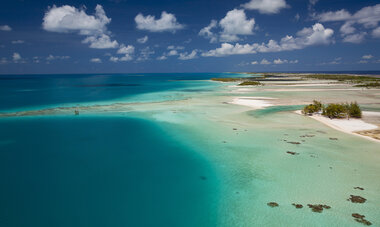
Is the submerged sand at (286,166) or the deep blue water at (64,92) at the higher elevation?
the deep blue water at (64,92)

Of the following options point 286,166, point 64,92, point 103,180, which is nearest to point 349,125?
point 286,166

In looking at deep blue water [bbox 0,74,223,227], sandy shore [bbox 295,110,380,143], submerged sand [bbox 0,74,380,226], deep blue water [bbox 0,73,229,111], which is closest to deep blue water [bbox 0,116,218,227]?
deep blue water [bbox 0,74,223,227]

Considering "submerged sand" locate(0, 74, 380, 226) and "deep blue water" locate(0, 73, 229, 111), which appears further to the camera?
"deep blue water" locate(0, 73, 229, 111)

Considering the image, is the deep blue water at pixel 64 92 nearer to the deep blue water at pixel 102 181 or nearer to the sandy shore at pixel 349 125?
the deep blue water at pixel 102 181

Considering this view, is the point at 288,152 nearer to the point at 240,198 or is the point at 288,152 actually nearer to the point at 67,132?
the point at 240,198

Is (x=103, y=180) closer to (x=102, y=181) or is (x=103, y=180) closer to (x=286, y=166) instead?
(x=102, y=181)

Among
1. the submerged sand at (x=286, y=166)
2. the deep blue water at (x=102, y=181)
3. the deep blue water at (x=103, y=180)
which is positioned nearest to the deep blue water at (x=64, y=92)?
the deep blue water at (x=103, y=180)

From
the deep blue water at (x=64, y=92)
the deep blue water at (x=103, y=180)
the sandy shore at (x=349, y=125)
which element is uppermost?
the deep blue water at (x=64, y=92)

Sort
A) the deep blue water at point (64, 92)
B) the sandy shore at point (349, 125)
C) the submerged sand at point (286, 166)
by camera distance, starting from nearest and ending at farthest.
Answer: the submerged sand at point (286, 166), the sandy shore at point (349, 125), the deep blue water at point (64, 92)

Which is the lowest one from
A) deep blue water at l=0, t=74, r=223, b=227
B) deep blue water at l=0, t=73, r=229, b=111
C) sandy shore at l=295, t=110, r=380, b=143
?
deep blue water at l=0, t=74, r=223, b=227

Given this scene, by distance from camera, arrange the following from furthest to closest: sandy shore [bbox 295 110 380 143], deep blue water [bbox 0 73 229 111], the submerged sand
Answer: deep blue water [bbox 0 73 229 111] < sandy shore [bbox 295 110 380 143] < the submerged sand

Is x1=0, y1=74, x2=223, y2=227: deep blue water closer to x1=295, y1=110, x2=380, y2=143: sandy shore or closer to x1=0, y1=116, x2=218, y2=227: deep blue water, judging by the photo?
x1=0, y1=116, x2=218, y2=227: deep blue water
